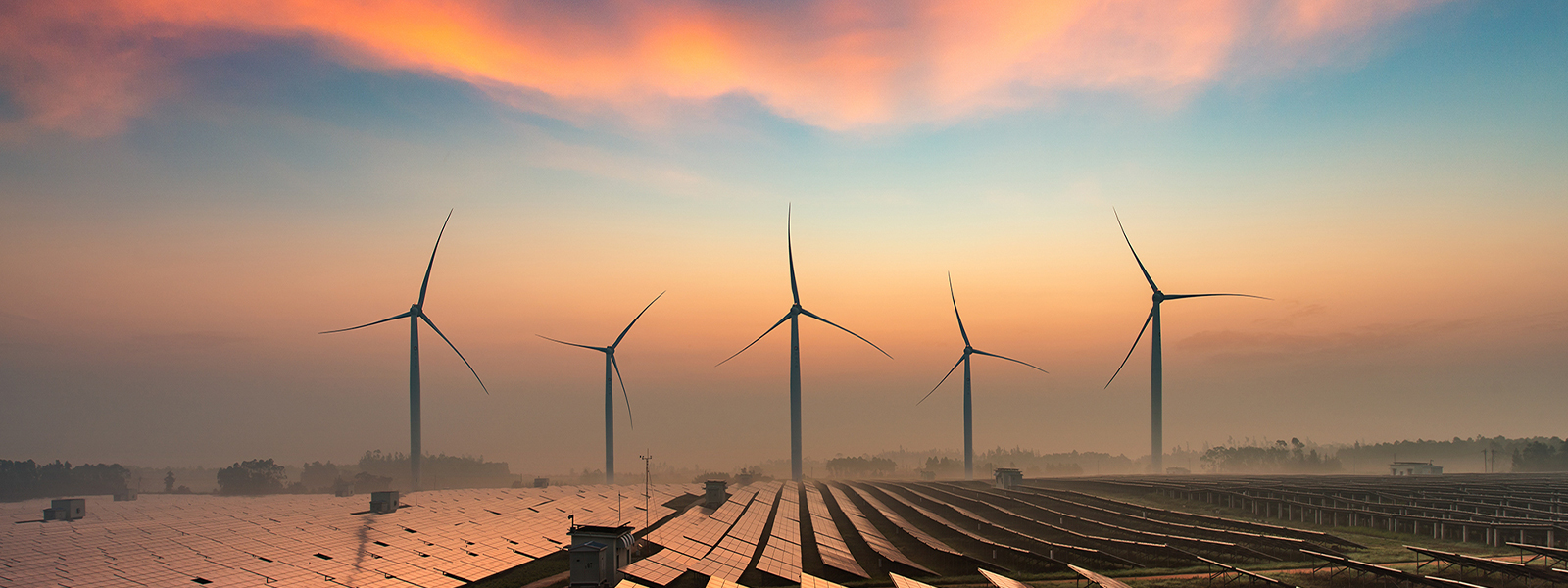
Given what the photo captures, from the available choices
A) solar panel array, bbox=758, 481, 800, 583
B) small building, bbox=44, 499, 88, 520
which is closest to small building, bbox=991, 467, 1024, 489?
solar panel array, bbox=758, 481, 800, 583

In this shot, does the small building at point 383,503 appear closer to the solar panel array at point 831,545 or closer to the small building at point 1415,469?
the solar panel array at point 831,545

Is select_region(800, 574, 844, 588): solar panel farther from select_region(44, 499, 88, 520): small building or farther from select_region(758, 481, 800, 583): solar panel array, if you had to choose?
select_region(44, 499, 88, 520): small building

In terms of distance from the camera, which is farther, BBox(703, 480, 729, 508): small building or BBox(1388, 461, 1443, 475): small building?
BBox(1388, 461, 1443, 475): small building

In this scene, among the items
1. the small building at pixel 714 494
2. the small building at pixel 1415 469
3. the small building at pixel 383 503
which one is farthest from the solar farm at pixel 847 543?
the small building at pixel 1415 469

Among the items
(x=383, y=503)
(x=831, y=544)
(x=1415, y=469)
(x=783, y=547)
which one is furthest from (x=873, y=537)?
(x=1415, y=469)

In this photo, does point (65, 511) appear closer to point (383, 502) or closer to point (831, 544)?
point (383, 502)
